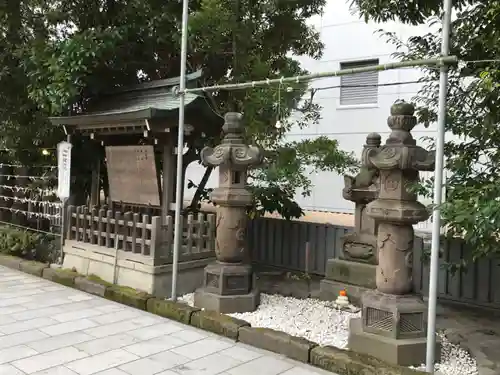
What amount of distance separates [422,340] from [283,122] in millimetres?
4758

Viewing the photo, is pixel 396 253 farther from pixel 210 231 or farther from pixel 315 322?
pixel 210 231

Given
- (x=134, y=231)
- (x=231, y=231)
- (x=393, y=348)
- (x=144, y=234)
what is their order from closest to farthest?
1. (x=393, y=348)
2. (x=231, y=231)
3. (x=144, y=234)
4. (x=134, y=231)

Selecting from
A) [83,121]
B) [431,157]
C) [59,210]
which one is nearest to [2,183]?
[59,210]

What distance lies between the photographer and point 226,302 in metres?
6.38

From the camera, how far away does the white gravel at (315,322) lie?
491 centimetres

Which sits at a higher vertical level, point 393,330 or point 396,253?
point 396,253

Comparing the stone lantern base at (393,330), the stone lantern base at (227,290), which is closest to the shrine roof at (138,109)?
the stone lantern base at (227,290)

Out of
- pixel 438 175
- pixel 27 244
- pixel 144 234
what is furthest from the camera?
pixel 27 244

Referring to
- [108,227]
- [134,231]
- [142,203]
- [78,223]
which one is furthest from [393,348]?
[78,223]

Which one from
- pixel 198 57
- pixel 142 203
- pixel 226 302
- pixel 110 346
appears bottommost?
pixel 110 346

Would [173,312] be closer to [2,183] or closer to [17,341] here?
[17,341]

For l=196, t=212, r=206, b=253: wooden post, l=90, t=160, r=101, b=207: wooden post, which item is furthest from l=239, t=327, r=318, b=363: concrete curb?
l=90, t=160, r=101, b=207: wooden post

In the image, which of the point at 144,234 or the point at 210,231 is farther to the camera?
the point at 210,231

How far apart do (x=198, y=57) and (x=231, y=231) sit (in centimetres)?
407
